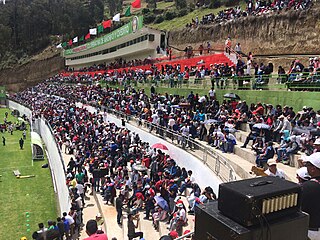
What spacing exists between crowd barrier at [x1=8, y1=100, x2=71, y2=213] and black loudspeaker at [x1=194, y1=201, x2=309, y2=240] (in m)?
11.8

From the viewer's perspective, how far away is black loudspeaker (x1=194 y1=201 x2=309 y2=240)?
2309 millimetres

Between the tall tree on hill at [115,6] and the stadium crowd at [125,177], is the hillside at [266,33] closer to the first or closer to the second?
the stadium crowd at [125,177]

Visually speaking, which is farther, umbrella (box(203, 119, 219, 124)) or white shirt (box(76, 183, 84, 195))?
umbrella (box(203, 119, 219, 124))

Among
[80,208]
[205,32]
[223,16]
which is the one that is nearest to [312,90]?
[80,208]

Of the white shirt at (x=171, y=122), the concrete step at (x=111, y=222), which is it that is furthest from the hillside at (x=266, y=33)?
the concrete step at (x=111, y=222)

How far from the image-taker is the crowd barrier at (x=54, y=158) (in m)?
16.2

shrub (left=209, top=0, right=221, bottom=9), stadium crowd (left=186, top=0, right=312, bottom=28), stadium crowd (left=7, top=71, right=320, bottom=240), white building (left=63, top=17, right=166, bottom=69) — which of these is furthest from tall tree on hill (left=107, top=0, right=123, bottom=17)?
stadium crowd (left=7, top=71, right=320, bottom=240)

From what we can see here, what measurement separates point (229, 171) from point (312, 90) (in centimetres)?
654

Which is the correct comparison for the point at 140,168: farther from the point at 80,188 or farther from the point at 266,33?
the point at 266,33

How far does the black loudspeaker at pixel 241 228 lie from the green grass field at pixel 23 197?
13.9 m

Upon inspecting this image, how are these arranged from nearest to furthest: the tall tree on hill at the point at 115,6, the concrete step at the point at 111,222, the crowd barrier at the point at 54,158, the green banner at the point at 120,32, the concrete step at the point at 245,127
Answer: the concrete step at the point at 111,222
the concrete step at the point at 245,127
the crowd barrier at the point at 54,158
the green banner at the point at 120,32
the tall tree on hill at the point at 115,6

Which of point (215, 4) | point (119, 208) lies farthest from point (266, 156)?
point (215, 4)

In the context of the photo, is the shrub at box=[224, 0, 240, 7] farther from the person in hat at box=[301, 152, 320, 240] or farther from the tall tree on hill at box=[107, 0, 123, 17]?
the tall tree on hill at box=[107, 0, 123, 17]

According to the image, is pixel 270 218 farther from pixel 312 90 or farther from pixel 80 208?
pixel 312 90
